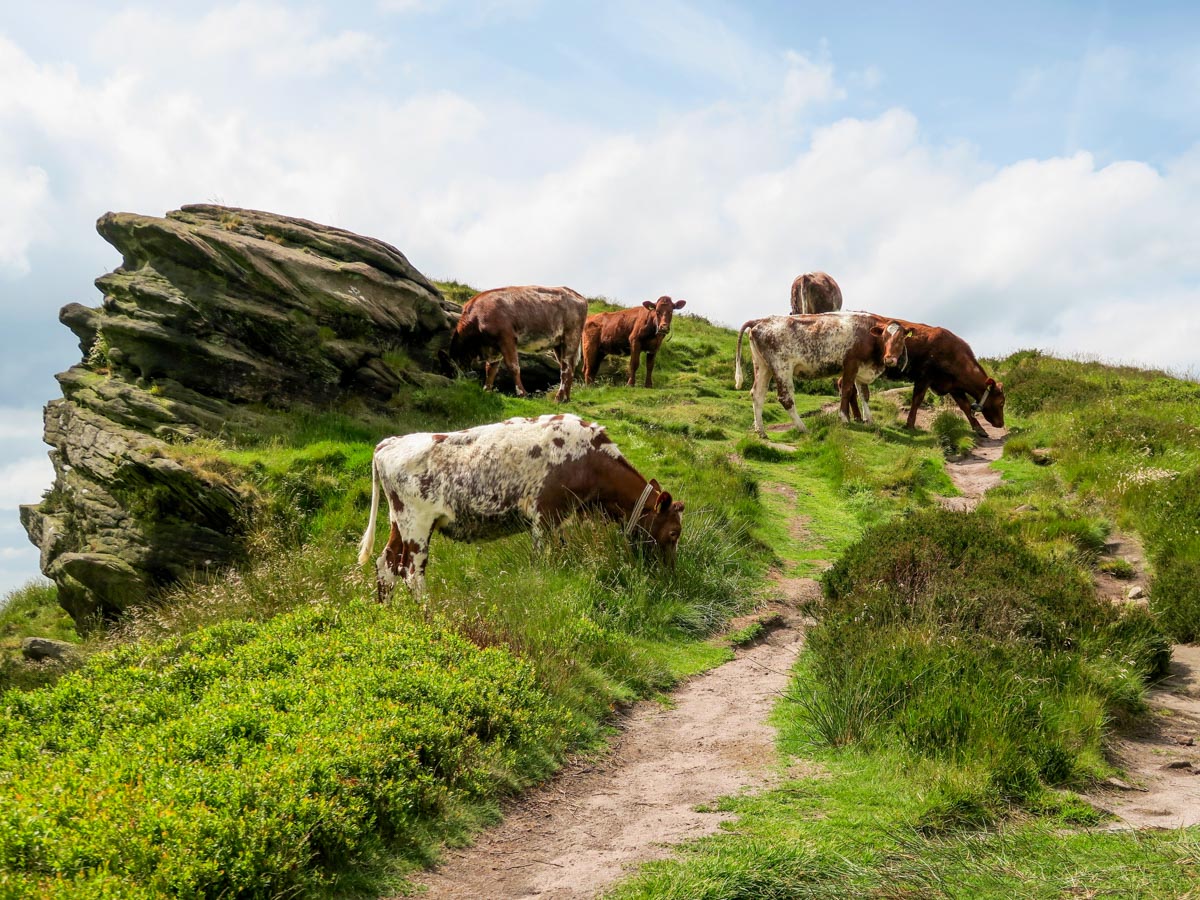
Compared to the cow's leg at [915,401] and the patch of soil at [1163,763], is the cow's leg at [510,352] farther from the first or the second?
the patch of soil at [1163,763]

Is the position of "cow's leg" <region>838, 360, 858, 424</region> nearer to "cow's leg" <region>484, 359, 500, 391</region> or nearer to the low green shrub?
the low green shrub

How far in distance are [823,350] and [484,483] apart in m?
11.8

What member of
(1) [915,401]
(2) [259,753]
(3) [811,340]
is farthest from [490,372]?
(2) [259,753]

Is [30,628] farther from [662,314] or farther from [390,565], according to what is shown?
[662,314]

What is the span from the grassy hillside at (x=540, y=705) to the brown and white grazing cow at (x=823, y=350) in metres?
6.72

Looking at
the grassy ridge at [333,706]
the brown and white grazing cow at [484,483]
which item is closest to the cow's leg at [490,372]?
the grassy ridge at [333,706]

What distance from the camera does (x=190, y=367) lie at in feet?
52.4

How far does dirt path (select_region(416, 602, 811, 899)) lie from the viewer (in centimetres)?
507

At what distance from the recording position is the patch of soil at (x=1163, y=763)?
5957 mm

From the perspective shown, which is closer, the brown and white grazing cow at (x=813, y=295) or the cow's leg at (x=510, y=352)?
the cow's leg at (x=510, y=352)

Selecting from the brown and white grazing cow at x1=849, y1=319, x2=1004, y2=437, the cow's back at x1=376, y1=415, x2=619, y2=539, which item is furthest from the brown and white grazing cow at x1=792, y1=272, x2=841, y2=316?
the cow's back at x1=376, y1=415, x2=619, y2=539

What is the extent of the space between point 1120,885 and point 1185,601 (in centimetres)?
658

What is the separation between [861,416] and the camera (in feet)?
68.8

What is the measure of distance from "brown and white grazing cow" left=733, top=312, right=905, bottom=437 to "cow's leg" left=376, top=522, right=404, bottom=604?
36.1 ft
